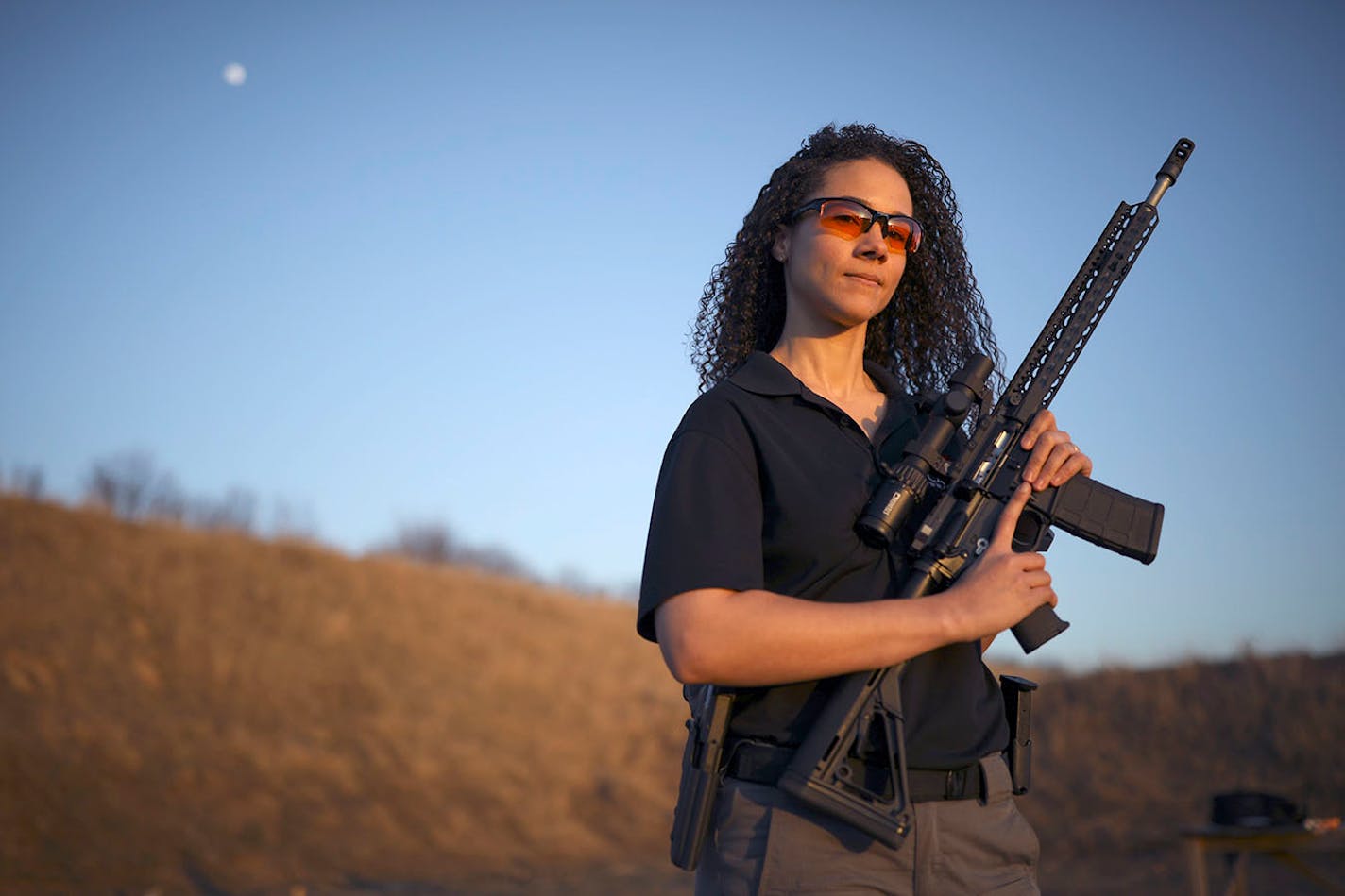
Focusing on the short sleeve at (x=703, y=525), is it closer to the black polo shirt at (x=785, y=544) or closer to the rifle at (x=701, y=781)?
the black polo shirt at (x=785, y=544)

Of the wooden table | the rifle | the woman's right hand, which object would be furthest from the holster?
Result: the wooden table

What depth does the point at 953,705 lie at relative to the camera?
6.76ft

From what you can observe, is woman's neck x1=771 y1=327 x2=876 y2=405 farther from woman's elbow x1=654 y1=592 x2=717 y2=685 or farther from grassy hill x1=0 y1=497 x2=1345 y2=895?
grassy hill x1=0 y1=497 x2=1345 y2=895

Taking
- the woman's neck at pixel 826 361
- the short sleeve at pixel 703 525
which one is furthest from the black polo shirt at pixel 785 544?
the woman's neck at pixel 826 361

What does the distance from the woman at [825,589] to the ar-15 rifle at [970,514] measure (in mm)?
54

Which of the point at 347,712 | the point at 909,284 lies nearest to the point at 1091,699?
the point at 347,712

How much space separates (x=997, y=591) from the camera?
79.0 inches

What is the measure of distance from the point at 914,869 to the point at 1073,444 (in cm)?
94

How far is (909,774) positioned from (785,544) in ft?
1.54

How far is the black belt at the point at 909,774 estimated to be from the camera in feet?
6.51

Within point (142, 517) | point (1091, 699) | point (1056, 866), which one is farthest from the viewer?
point (142, 517)

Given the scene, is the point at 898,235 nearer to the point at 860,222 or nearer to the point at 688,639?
the point at 860,222

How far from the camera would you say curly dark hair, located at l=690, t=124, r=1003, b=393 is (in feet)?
8.91

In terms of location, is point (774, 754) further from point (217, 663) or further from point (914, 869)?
point (217, 663)
